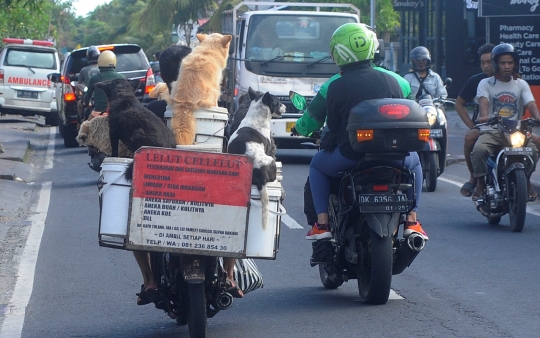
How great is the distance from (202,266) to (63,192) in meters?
8.66

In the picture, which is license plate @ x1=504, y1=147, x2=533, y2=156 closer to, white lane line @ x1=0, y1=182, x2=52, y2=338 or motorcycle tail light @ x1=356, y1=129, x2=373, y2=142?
motorcycle tail light @ x1=356, y1=129, x2=373, y2=142

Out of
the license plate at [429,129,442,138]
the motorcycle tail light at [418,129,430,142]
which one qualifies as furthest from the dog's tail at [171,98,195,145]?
the license plate at [429,129,442,138]

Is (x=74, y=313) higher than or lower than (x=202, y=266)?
lower

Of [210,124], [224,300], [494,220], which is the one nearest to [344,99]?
[210,124]

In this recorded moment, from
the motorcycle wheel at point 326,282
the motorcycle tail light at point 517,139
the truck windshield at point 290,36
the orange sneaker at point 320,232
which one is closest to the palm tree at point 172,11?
the truck windshield at point 290,36

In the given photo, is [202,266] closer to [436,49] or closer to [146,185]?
[146,185]

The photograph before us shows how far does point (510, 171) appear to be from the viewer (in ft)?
30.3

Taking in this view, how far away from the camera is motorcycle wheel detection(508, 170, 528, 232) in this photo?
355 inches

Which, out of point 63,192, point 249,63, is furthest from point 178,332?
point 249,63

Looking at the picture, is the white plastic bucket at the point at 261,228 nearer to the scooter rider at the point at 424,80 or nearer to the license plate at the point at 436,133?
the license plate at the point at 436,133

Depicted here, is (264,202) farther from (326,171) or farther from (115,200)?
(326,171)

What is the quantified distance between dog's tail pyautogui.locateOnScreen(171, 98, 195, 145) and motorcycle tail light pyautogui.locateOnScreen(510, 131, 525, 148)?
4534mm

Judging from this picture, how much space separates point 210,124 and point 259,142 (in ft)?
2.18

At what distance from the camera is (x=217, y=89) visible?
6.02 m
